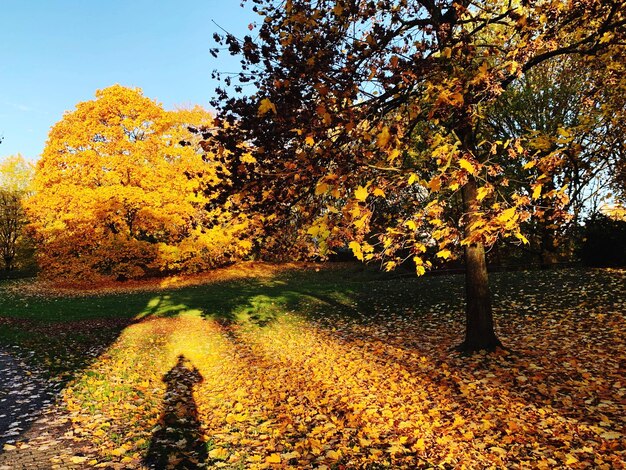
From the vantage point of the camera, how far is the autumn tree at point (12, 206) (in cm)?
3700

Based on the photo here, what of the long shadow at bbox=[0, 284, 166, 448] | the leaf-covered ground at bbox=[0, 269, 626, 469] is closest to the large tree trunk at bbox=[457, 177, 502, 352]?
the leaf-covered ground at bbox=[0, 269, 626, 469]

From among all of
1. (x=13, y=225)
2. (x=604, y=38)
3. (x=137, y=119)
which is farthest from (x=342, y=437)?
(x=13, y=225)

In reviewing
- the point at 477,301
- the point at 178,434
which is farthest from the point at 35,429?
the point at 477,301

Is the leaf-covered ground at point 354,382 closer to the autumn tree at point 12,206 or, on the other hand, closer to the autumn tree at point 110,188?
the autumn tree at point 110,188

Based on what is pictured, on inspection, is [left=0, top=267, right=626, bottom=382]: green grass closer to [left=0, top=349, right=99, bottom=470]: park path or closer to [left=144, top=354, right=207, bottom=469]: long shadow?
[left=0, top=349, right=99, bottom=470]: park path

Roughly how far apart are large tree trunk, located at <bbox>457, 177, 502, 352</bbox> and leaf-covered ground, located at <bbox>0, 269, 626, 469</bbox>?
0.44m

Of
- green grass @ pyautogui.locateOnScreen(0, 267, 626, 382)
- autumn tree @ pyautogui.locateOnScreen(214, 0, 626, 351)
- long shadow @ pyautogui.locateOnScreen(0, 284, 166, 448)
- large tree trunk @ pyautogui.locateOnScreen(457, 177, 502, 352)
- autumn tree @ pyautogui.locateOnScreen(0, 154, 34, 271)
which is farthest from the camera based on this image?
autumn tree @ pyautogui.locateOnScreen(0, 154, 34, 271)

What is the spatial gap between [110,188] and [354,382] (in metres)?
21.7

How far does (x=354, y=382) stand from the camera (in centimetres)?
805

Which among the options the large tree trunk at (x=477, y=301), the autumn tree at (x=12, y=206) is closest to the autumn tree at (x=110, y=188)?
the autumn tree at (x=12, y=206)

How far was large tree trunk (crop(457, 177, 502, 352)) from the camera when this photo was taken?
8430mm

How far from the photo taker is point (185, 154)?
26.1 metres

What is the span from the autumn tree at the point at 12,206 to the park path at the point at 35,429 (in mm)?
34962

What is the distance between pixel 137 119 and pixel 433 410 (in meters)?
26.4
